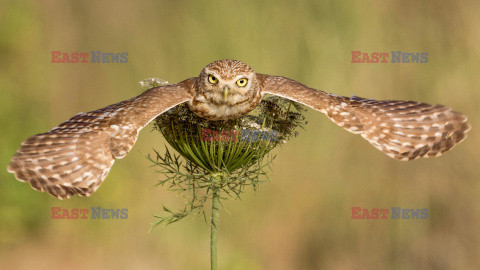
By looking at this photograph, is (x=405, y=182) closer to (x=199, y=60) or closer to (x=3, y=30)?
(x=199, y=60)

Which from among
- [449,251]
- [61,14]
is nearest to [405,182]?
[449,251]

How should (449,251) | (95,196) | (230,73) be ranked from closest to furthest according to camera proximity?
(230,73)
(449,251)
(95,196)

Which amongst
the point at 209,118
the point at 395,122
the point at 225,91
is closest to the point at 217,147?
the point at 209,118

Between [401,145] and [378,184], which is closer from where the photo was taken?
[401,145]

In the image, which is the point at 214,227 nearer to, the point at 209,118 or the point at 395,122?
the point at 209,118

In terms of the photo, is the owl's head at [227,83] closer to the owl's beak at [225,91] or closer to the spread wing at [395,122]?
the owl's beak at [225,91]

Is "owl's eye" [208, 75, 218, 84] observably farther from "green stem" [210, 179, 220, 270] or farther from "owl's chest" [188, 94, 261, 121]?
"green stem" [210, 179, 220, 270]

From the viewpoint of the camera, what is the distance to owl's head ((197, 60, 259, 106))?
2252 mm

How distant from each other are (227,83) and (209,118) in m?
0.16

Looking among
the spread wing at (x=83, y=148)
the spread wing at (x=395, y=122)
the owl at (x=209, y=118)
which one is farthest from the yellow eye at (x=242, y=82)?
the spread wing at (x=83, y=148)

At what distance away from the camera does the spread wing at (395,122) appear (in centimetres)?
235

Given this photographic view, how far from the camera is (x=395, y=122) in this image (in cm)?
241

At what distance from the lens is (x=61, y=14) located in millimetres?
3953

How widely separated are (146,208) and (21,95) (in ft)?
3.70
